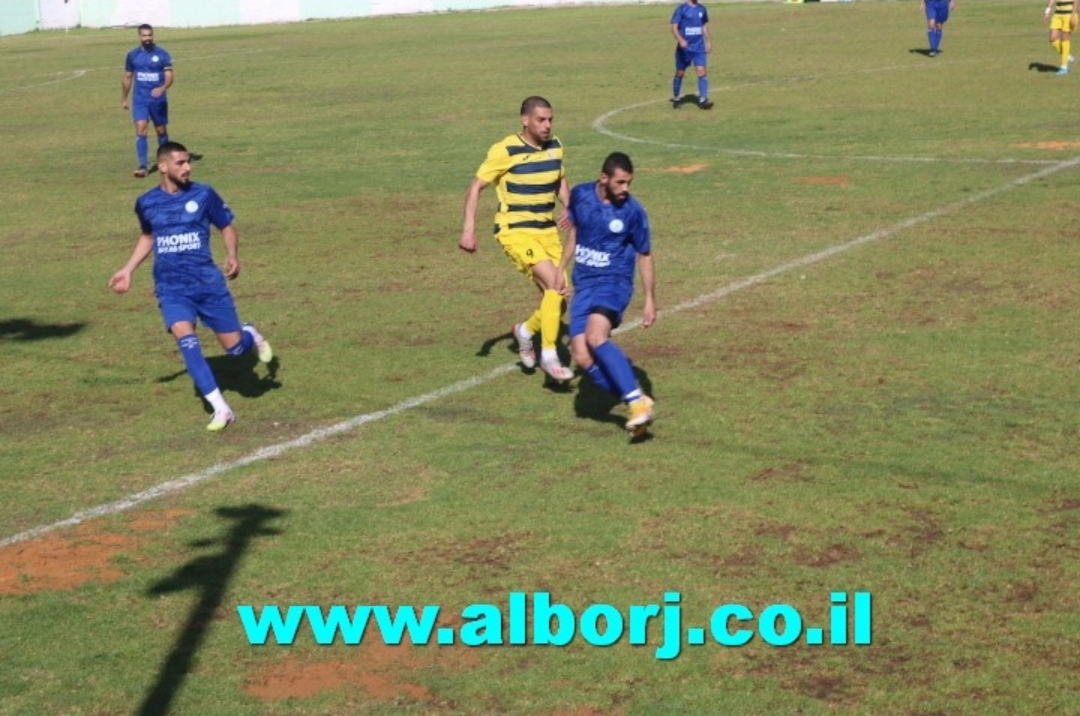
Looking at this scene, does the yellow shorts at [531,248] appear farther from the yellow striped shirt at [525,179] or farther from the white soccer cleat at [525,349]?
the white soccer cleat at [525,349]

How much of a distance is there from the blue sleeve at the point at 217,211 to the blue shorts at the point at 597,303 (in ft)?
9.47

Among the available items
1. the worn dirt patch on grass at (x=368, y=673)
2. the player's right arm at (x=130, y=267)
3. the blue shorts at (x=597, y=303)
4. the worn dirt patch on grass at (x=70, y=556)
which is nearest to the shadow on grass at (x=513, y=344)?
the blue shorts at (x=597, y=303)

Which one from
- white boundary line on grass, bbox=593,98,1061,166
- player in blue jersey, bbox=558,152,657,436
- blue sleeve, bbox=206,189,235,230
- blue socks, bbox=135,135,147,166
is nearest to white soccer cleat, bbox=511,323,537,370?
player in blue jersey, bbox=558,152,657,436

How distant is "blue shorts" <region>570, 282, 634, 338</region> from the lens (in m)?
12.3

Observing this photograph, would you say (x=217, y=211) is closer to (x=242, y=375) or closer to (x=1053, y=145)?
(x=242, y=375)

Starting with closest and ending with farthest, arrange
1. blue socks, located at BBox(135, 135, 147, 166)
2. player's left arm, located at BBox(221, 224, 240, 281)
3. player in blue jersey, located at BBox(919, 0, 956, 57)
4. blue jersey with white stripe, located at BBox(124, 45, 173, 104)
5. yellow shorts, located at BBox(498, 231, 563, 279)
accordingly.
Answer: player's left arm, located at BBox(221, 224, 240, 281) → yellow shorts, located at BBox(498, 231, 563, 279) → blue socks, located at BBox(135, 135, 147, 166) → blue jersey with white stripe, located at BBox(124, 45, 173, 104) → player in blue jersey, located at BBox(919, 0, 956, 57)

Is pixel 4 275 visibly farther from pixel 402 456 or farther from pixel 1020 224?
pixel 1020 224

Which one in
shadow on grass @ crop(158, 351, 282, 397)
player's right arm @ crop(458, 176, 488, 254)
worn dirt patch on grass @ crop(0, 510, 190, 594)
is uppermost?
player's right arm @ crop(458, 176, 488, 254)

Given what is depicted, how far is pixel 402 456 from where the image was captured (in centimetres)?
1174

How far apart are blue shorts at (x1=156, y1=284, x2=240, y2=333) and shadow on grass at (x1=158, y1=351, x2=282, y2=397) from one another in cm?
59

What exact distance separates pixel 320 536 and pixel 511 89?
25827mm

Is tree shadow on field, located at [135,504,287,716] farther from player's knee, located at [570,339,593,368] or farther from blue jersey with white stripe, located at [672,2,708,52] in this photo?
blue jersey with white stripe, located at [672,2,708,52]

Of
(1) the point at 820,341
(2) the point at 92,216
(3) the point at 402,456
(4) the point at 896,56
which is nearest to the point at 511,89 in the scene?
(4) the point at 896,56

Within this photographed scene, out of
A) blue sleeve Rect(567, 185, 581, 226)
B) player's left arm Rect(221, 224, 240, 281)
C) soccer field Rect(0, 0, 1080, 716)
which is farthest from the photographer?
player's left arm Rect(221, 224, 240, 281)
